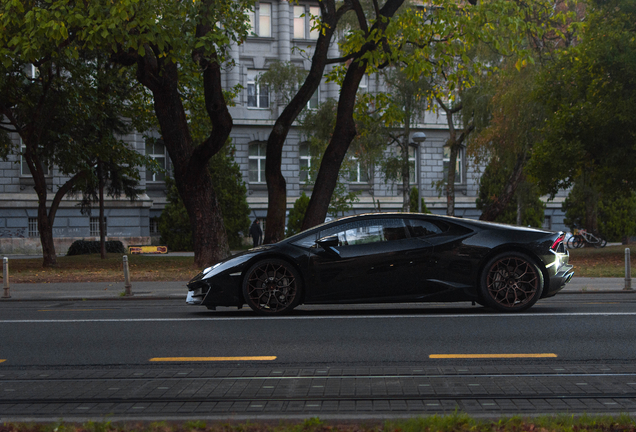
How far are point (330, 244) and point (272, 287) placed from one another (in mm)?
963

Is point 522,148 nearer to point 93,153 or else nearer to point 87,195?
point 93,153

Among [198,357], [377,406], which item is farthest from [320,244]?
[377,406]

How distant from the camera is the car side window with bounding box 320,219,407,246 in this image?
29.9ft

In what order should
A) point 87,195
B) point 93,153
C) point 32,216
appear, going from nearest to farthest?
point 93,153 → point 87,195 → point 32,216

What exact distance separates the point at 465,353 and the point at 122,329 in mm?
4249

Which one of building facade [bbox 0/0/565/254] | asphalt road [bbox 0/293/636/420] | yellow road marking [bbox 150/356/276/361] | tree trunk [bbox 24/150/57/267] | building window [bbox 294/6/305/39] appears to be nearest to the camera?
asphalt road [bbox 0/293/636/420]

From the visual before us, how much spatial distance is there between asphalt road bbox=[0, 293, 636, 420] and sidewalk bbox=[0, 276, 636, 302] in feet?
9.80

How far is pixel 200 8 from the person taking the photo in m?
14.7

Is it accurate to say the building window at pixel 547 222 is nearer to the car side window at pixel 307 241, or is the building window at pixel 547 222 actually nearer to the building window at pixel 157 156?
the building window at pixel 157 156

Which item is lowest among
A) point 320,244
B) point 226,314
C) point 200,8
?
point 226,314

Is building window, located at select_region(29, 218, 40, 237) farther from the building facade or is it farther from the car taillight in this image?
the car taillight

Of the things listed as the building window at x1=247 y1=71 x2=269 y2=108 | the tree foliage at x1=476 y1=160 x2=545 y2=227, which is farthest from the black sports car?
the building window at x1=247 y1=71 x2=269 y2=108

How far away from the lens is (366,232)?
9.15 m

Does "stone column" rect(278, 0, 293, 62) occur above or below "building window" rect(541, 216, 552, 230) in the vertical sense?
above
